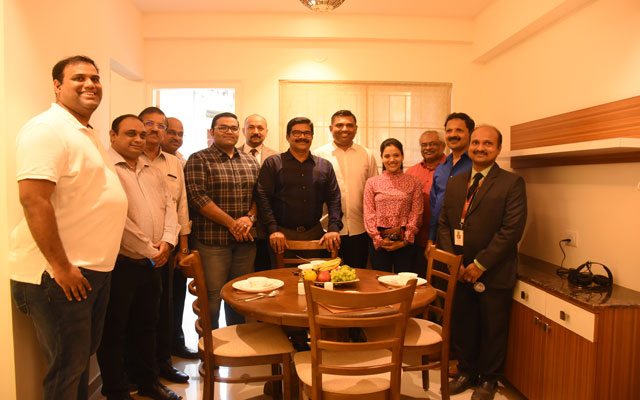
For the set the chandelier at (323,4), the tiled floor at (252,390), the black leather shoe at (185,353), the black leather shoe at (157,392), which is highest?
the chandelier at (323,4)

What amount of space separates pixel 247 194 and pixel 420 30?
9.39ft

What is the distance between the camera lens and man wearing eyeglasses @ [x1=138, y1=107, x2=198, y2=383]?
9.52 feet

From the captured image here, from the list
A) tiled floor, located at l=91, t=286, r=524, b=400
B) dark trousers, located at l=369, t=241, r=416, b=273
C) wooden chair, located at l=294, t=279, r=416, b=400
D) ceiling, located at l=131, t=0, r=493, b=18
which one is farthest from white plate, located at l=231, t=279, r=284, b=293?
ceiling, located at l=131, t=0, r=493, b=18

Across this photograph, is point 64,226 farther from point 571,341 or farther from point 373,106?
point 373,106

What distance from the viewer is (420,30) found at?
178 inches

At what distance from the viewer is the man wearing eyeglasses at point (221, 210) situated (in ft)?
10.0

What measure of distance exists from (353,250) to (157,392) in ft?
6.10

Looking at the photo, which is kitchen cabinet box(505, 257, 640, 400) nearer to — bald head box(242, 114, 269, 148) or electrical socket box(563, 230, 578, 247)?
electrical socket box(563, 230, 578, 247)

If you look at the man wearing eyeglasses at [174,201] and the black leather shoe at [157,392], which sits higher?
the man wearing eyeglasses at [174,201]

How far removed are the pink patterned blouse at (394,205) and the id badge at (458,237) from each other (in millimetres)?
Result: 440

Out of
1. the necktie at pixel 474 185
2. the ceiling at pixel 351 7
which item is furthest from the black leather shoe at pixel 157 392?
the ceiling at pixel 351 7

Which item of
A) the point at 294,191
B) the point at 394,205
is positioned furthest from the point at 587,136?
the point at 294,191

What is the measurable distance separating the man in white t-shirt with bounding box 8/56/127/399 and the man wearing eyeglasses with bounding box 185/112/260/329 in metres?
1.07

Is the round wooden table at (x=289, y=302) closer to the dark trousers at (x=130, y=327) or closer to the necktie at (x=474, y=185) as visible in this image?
the dark trousers at (x=130, y=327)
